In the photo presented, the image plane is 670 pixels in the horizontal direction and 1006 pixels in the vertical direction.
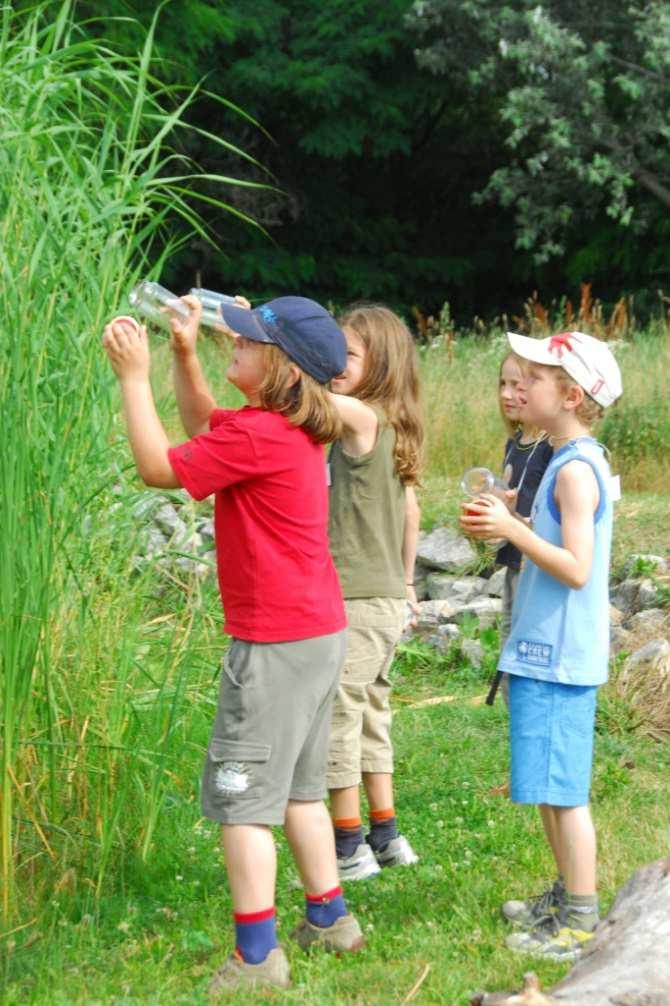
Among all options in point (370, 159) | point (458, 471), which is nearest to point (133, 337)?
point (458, 471)

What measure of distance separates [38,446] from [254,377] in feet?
1.88

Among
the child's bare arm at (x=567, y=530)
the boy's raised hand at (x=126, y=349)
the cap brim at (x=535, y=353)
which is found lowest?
the child's bare arm at (x=567, y=530)

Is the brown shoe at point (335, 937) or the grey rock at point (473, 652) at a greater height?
the brown shoe at point (335, 937)

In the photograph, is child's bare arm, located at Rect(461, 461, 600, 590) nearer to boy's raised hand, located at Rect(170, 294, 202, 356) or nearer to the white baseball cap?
the white baseball cap

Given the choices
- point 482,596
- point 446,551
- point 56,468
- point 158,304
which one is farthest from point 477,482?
point 446,551

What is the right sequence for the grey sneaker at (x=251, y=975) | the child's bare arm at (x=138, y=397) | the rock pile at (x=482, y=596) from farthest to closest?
the rock pile at (x=482, y=596)
the grey sneaker at (x=251, y=975)
the child's bare arm at (x=138, y=397)

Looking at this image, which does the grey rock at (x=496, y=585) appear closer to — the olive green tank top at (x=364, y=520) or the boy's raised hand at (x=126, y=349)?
the olive green tank top at (x=364, y=520)

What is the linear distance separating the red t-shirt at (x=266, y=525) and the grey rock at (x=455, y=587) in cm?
415

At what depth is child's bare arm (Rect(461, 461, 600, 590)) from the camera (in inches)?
133

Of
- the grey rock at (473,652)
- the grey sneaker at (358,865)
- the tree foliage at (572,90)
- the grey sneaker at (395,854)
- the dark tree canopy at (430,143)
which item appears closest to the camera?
the grey sneaker at (358,865)

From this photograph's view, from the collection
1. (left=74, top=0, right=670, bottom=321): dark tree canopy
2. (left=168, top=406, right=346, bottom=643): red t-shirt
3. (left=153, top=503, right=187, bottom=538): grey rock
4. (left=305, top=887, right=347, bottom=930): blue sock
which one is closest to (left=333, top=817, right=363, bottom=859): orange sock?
(left=305, top=887, right=347, bottom=930): blue sock

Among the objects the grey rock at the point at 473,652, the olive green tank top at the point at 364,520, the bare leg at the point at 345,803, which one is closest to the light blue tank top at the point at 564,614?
the olive green tank top at the point at 364,520

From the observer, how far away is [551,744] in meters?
3.55

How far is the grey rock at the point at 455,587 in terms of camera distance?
7543 millimetres
